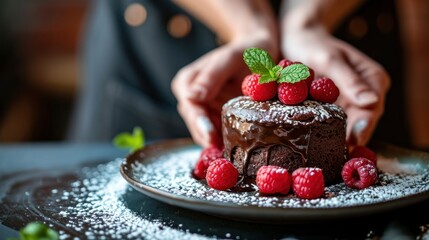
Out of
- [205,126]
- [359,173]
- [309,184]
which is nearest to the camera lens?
[309,184]

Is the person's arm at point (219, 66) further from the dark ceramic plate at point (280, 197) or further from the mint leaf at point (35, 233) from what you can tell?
the mint leaf at point (35, 233)

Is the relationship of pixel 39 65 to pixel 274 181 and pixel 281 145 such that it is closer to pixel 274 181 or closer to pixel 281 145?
pixel 281 145

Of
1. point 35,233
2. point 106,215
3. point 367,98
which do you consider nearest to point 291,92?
point 367,98

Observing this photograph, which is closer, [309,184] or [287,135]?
[309,184]

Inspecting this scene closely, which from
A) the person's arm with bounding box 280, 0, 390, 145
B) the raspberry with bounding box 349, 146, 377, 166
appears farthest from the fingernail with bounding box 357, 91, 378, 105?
the raspberry with bounding box 349, 146, 377, 166

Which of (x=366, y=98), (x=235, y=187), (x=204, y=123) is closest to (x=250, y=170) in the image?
(x=235, y=187)

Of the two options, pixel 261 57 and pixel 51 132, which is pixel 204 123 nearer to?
pixel 261 57

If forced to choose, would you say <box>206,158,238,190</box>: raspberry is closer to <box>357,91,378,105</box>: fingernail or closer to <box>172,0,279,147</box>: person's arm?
<box>172,0,279,147</box>: person's arm

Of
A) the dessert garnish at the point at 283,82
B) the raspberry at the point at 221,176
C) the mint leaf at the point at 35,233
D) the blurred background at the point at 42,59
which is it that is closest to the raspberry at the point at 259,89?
the dessert garnish at the point at 283,82
